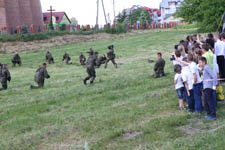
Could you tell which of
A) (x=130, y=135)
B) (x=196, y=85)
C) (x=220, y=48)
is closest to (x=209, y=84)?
(x=196, y=85)

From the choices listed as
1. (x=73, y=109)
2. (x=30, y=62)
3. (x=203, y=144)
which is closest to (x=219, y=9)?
(x=30, y=62)

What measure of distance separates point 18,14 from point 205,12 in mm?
31429

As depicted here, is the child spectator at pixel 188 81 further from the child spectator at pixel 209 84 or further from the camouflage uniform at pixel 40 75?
the camouflage uniform at pixel 40 75

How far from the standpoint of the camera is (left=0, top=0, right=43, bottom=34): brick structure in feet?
187

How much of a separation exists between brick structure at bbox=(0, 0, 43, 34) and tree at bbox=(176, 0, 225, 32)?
75.5 feet

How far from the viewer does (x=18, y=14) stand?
61.5 meters

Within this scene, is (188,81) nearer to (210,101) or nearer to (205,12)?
(210,101)

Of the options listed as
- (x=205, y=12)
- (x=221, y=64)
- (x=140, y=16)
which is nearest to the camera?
(x=221, y=64)

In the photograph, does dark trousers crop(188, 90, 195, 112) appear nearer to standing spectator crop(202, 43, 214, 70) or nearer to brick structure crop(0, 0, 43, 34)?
standing spectator crop(202, 43, 214, 70)

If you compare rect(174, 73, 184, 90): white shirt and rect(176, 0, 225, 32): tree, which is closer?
rect(174, 73, 184, 90): white shirt

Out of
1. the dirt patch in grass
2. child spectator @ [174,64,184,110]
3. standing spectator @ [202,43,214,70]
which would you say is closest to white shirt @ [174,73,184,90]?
child spectator @ [174,64,184,110]

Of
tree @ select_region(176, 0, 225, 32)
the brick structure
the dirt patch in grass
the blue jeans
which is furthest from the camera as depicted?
the brick structure

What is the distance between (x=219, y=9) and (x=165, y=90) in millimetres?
35731

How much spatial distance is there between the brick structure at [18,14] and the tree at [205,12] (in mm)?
23027
